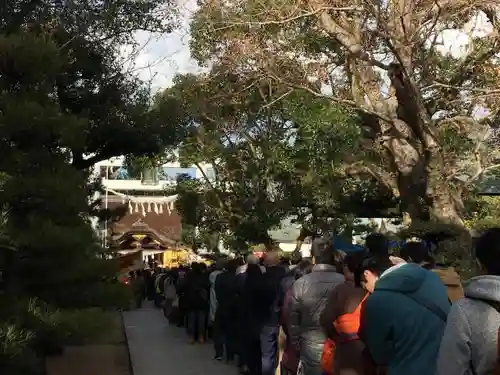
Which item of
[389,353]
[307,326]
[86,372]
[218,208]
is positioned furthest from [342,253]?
[218,208]

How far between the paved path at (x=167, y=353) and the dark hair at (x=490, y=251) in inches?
288

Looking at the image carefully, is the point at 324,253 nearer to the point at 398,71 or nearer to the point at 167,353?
the point at 398,71

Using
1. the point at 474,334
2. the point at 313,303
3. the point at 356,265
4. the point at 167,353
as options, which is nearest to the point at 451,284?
the point at 356,265

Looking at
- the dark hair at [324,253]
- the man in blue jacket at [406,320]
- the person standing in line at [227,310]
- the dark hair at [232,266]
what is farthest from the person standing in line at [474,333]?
the dark hair at [232,266]

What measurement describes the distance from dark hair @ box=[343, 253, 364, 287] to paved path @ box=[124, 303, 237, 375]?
18.5 ft

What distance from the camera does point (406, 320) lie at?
3.47m

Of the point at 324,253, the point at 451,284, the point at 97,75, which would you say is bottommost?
the point at 451,284

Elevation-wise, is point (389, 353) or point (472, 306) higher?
point (472, 306)

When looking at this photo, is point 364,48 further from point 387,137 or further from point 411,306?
point 411,306

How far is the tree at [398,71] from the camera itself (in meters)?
9.98

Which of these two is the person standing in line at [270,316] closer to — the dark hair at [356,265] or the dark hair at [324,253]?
the dark hair at [324,253]

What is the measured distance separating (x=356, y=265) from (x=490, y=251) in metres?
1.67

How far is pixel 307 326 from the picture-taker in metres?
5.27

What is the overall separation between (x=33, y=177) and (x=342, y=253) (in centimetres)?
270
